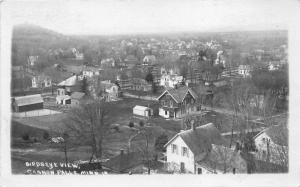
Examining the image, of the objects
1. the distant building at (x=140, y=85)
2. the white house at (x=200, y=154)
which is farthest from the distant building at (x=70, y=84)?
the white house at (x=200, y=154)

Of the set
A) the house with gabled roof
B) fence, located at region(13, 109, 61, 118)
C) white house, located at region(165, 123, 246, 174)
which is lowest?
white house, located at region(165, 123, 246, 174)

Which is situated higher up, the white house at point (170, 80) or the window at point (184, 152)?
the white house at point (170, 80)

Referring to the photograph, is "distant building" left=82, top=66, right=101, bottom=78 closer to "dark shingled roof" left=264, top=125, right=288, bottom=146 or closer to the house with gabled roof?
the house with gabled roof

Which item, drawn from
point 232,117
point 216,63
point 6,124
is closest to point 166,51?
point 216,63

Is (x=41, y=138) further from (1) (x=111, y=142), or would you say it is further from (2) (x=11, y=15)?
(2) (x=11, y=15)

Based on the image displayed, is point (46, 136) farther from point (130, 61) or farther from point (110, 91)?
point (130, 61)

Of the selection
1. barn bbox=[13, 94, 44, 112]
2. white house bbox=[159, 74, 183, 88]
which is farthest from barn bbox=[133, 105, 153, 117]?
barn bbox=[13, 94, 44, 112]

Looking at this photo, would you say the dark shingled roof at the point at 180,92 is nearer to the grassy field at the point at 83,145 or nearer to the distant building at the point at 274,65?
the grassy field at the point at 83,145
